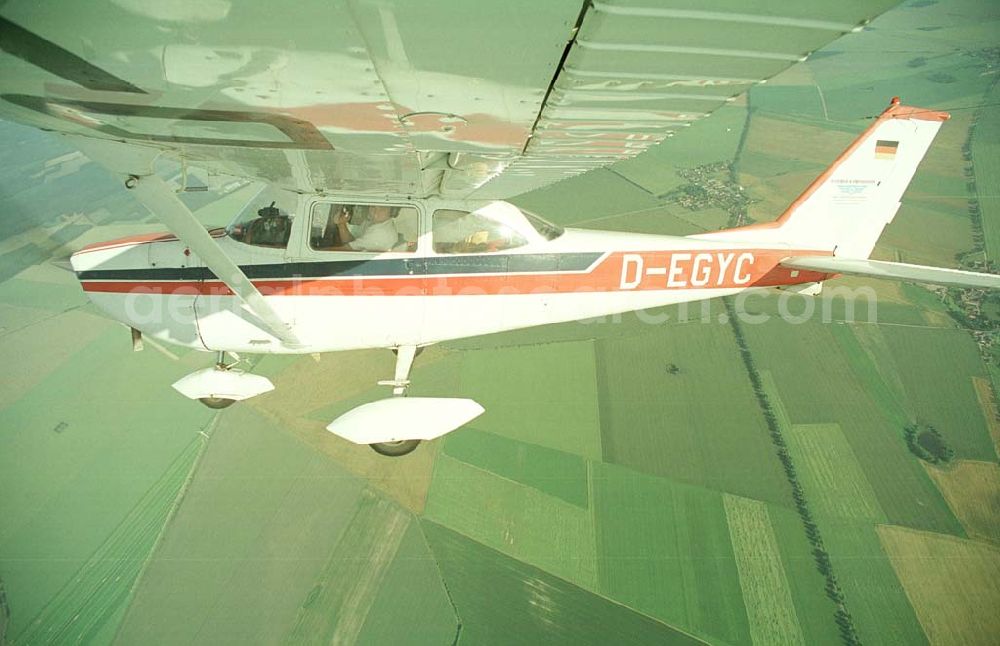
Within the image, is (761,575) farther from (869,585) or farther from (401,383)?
(401,383)

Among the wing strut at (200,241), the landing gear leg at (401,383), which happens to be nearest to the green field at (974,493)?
the landing gear leg at (401,383)

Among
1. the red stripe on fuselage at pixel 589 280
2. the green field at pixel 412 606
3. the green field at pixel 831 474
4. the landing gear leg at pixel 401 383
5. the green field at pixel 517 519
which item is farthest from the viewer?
the green field at pixel 831 474

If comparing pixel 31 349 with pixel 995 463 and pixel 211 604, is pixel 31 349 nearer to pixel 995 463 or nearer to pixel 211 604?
pixel 211 604

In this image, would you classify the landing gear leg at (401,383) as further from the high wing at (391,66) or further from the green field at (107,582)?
the green field at (107,582)

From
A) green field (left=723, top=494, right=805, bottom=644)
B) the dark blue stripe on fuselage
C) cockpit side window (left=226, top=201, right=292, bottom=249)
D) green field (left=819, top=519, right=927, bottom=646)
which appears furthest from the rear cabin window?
green field (left=819, top=519, right=927, bottom=646)

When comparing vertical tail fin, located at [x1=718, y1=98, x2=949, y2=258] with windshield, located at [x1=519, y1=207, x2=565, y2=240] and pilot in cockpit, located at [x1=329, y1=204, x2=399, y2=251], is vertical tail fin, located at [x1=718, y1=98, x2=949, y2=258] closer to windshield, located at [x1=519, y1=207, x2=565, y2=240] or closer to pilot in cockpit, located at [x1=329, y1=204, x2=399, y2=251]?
windshield, located at [x1=519, y1=207, x2=565, y2=240]

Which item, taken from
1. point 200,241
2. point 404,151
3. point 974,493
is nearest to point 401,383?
point 200,241

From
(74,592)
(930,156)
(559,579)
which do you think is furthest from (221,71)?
(930,156)
